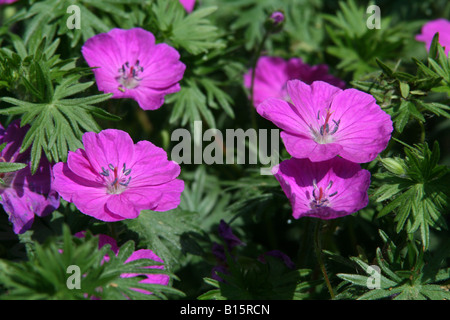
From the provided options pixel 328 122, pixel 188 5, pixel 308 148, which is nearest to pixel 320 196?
pixel 308 148

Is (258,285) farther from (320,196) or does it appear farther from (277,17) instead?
(277,17)

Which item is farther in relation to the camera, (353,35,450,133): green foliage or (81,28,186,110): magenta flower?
(81,28,186,110): magenta flower

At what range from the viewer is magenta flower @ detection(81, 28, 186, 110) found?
1.81 m

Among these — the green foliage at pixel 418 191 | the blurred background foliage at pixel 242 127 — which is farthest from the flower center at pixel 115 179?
the green foliage at pixel 418 191

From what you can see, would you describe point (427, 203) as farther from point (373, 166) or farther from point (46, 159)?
point (46, 159)

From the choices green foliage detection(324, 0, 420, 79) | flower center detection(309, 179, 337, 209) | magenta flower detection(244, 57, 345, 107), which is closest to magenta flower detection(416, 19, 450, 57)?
green foliage detection(324, 0, 420, 79)

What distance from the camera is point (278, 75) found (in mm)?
2576

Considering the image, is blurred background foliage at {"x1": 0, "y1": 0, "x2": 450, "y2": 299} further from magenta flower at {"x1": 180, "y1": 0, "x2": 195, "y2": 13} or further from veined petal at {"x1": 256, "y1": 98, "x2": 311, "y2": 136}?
veined petal at {"x1": 256, "y1": 98, "x2": 311, "y2": 136}

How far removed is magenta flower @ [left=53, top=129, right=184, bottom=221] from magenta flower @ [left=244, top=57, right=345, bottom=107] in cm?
94

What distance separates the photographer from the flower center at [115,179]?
1.62m

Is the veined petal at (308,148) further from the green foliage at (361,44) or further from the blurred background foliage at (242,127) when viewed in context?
the green foliage at (361,44)

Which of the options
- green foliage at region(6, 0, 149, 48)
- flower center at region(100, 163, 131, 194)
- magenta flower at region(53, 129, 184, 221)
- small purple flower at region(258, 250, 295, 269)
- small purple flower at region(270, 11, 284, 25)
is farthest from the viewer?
small purple flower at region(270, 11, 284, 25)

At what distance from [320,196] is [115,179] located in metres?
0.64

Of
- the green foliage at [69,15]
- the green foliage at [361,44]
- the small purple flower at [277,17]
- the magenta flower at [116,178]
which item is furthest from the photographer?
the green foliage at [361,44]
